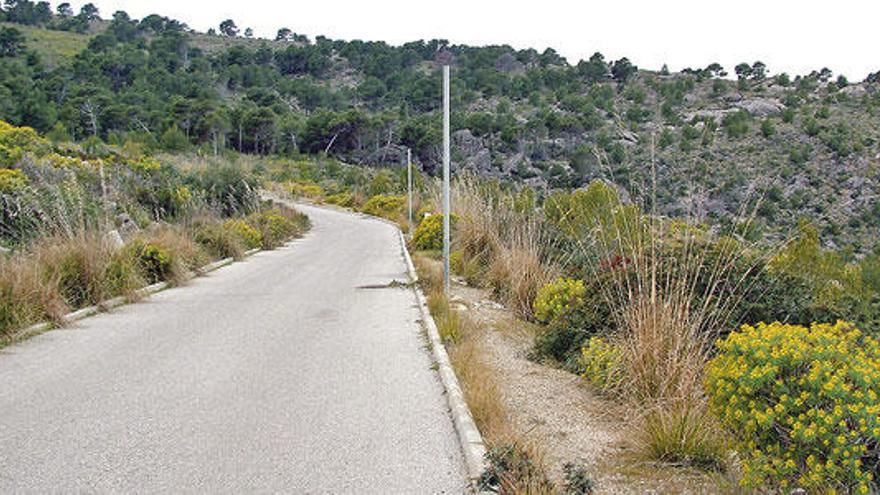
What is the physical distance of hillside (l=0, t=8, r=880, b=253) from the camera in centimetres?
4716

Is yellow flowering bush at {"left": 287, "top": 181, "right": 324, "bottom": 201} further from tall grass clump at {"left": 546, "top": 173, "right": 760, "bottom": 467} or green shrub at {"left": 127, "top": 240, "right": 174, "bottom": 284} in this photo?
tall grass clump at {"left": 546, "top": 173, "right": 760, "bottom": 467}

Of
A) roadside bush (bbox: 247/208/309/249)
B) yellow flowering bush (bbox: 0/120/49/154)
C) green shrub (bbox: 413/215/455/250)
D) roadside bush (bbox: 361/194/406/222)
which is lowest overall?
roadside bush (bbox: 361/194/406/222)

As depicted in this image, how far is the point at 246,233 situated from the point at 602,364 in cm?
2078

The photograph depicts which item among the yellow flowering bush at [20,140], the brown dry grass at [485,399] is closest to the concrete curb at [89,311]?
the brown dry grass at [485,399]

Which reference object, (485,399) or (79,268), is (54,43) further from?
(485,399)

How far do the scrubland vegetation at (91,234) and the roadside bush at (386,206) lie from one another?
14667mm

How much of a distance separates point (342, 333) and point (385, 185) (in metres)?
47.0

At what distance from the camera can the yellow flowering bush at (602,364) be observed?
692 cm

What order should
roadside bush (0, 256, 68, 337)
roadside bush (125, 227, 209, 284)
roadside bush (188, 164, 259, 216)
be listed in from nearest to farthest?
roadside bush (0, 256, 68, 337)
roadside bush (125, 227, 209, 284)
roadside bush (188, 164, 259, 216)

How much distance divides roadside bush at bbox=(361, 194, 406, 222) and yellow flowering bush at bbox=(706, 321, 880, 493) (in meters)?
37.8

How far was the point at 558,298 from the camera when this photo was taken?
31.9ft

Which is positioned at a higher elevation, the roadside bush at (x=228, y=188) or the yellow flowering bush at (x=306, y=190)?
the roadside bush at (x=228, y=188)

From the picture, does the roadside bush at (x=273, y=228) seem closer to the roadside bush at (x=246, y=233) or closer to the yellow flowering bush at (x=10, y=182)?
the roadside bush at (x=246, y=233)

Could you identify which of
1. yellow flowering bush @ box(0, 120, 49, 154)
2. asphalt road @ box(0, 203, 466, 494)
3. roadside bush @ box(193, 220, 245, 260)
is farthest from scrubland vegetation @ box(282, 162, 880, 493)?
yellow flowering bush @ box(0, 120, 49, 154)
